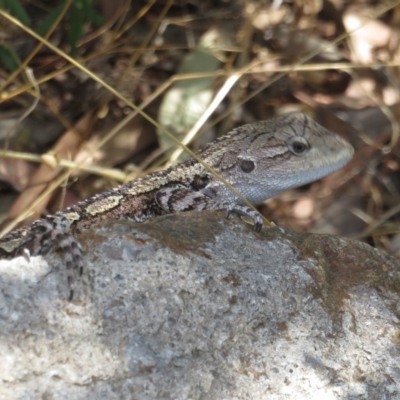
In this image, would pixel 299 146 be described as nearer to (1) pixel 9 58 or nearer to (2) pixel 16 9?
(2) pixel 16 9

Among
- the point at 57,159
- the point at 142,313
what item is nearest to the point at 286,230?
the point at 142,313

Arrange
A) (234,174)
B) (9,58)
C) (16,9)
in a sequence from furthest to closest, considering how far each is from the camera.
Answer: (9,58), (16,9), (234,174)

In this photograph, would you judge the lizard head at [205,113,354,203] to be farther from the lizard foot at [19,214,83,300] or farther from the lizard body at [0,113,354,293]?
the lizard foot at [19,214,83,300]

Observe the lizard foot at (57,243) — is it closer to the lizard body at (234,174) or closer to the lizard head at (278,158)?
the lizard body at (234,174)

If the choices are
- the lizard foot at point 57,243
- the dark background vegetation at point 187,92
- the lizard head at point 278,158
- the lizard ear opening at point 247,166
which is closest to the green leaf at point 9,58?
the dark background vegetation at point 187,92

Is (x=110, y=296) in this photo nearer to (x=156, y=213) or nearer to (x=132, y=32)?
(x=156, y=213)

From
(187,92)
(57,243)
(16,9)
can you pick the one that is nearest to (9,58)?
(16,9)
